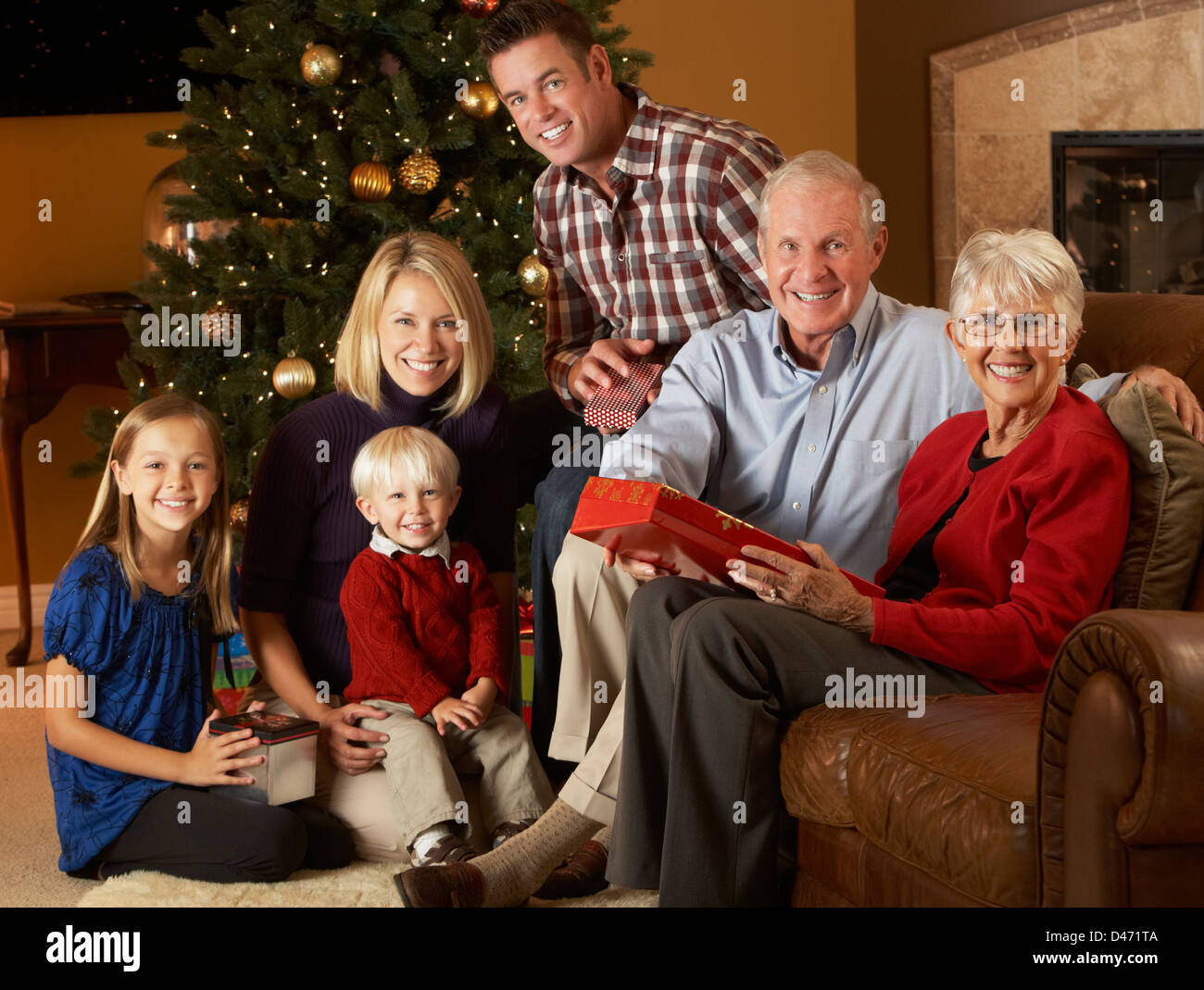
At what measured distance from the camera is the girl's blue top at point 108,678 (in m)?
2.10

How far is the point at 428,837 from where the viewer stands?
2061mm

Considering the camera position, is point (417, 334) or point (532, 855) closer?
point (532, 855)

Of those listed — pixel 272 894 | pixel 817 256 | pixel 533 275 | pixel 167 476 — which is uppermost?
pixel 533 275

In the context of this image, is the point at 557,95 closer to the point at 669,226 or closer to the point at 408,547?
the point at 669,226

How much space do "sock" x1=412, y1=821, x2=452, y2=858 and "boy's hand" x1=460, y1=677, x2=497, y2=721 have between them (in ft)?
0.67

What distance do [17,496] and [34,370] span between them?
380 millimetres

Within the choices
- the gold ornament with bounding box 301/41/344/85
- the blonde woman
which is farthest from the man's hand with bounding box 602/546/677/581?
the gold ornament with bounding box 301/41/344/85

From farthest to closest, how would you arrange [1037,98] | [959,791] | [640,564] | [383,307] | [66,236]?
[1037,98] < [66,236] < [383,307] < [640,564] < [959,791]

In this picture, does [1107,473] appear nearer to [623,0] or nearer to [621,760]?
[621,760]

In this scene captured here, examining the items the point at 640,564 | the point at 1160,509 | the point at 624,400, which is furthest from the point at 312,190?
the point at 1160,509

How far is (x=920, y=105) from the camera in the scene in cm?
523

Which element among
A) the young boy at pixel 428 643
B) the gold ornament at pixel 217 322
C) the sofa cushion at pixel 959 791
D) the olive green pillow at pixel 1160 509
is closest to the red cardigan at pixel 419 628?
the young boy at pixel 428 643

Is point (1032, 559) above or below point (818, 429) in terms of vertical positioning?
below
